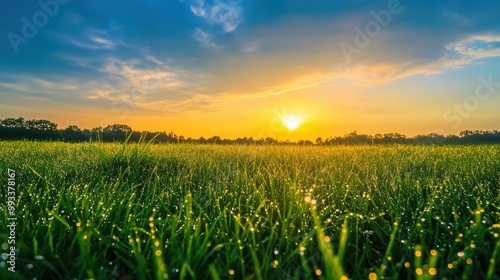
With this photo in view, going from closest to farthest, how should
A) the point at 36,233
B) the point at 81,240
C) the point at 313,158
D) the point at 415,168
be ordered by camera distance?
the point at 81,240 → the point at 36,233 → the point at 415,168 → the point at 313,158

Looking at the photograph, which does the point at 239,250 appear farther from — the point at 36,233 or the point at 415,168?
the point at 415,168

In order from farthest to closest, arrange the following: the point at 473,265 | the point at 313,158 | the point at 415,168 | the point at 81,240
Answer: the point at 313,158 < the point at 415,168 < the point at 473,265 < the point at 81,240

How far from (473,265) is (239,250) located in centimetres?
120

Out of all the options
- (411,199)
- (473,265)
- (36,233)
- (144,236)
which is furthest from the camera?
(411,199)

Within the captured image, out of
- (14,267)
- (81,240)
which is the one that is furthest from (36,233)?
(81,240)

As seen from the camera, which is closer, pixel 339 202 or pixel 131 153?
pixel 339 202

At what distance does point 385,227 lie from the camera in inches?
94.4

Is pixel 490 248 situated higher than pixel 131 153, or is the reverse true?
pixel 131 153

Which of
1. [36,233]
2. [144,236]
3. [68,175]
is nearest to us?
[36,233]

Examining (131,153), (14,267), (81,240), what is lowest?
(14,267)

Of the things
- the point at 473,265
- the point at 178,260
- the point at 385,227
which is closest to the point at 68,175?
the point at 178,260

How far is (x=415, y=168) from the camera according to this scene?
4785 millimetres

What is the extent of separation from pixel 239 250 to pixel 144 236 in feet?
2.21

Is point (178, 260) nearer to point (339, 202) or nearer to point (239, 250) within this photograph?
Result: point (239, 250)
